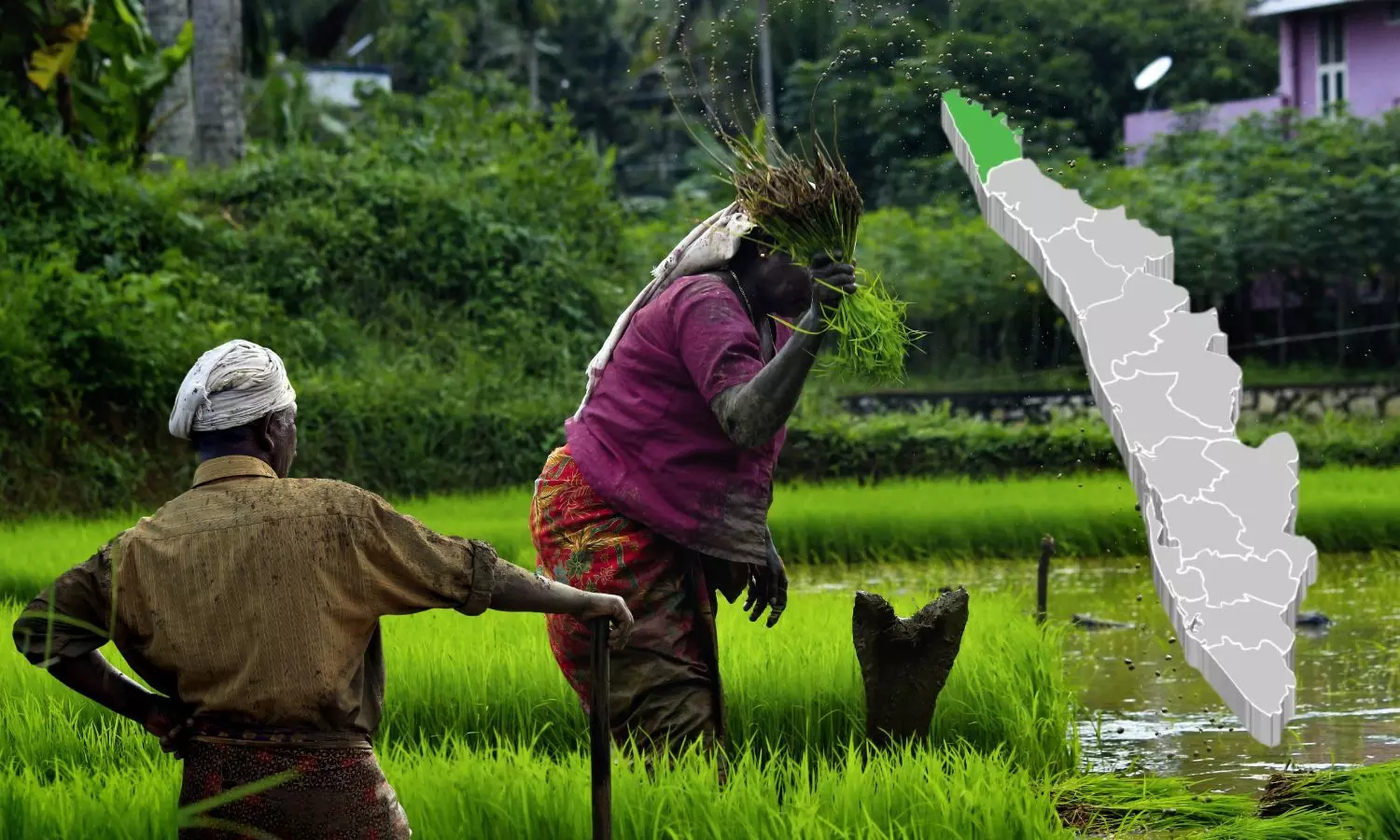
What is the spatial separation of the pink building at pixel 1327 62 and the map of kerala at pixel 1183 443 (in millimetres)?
17870

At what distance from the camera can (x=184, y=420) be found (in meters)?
2.63

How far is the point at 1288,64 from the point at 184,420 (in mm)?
23454

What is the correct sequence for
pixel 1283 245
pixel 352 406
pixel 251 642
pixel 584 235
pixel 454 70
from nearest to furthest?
pixel 251 642 → pixel 352 406 → pixel 584 235 → pixel 1283 245 → pixel 454 70

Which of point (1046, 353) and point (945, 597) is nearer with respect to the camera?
point (945, 597)

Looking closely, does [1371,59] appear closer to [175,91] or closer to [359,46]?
[175,91]

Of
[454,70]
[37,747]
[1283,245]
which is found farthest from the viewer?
[454,70]

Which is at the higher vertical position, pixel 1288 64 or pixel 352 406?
pixel 1288 64

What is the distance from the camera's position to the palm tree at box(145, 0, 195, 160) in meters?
14.2

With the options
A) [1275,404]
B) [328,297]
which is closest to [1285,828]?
[328,297]

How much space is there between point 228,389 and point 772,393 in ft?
3.72

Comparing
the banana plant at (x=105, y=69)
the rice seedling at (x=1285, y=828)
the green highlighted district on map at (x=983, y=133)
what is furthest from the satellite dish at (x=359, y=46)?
the rice seedling at (x=1285, y=828)

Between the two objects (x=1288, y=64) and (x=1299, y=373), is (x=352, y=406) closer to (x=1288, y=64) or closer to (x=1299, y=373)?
(x=1299, y=373)

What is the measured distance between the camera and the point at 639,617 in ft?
12.2

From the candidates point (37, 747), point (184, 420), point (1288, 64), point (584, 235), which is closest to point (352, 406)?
point (584, 235)
